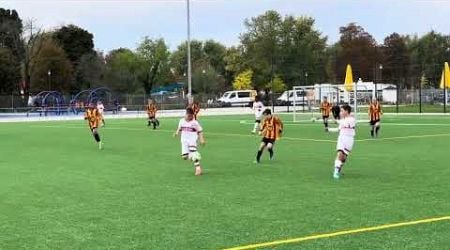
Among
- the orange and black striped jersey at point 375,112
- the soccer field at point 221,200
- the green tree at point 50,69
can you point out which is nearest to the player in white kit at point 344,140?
the soccer field at point 221,200

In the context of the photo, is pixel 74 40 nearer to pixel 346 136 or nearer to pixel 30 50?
pixel 30 50

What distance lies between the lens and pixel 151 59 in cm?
11300

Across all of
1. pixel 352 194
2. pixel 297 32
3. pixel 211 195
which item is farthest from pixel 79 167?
pixel 297 32

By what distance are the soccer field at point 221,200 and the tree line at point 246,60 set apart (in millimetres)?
74043

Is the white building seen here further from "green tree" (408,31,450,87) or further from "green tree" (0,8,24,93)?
"green tree" (408,31,450,87)

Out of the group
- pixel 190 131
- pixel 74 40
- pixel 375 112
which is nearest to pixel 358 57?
pixel 74 40

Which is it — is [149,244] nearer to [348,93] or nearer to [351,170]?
[351,170]

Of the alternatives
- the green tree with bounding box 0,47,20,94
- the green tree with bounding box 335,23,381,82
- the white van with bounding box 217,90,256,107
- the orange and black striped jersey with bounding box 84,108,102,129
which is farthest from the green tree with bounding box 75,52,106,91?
the orange and black striped jersey with bounding box 84,108,102,129

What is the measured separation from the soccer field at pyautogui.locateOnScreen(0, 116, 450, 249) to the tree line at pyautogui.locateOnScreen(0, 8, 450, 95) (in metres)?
74.0

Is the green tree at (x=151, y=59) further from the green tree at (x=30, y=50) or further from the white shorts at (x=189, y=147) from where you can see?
the white shorts at (x=189, y=147)

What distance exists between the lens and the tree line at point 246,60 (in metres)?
91.2

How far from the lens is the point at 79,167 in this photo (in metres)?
15.9

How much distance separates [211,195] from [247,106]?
6427cm

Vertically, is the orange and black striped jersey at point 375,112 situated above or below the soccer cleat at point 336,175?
above
